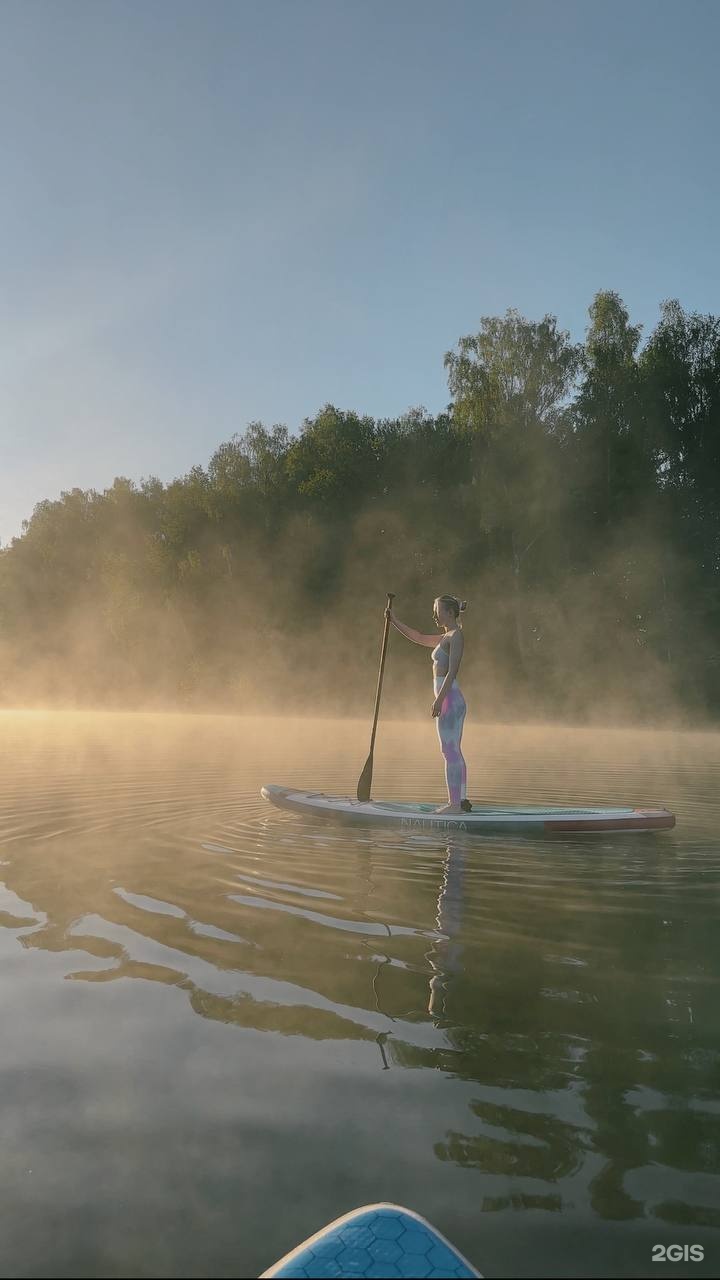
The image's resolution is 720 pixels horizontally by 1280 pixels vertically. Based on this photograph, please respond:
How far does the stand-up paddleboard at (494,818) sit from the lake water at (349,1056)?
0.93 meters

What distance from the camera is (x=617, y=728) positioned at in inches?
1394

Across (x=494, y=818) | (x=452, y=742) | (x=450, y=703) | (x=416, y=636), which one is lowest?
(x=494, y=818)

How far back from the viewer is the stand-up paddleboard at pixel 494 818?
25.0ft

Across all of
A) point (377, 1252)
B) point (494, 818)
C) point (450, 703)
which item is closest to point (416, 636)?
point (450, 703)

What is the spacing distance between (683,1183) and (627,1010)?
1.25 m

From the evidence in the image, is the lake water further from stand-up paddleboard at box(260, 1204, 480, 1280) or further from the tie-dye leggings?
the tie-dye leggings

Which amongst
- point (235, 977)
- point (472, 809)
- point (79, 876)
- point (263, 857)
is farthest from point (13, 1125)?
point (472, 809)

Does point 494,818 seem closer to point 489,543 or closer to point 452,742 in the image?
point 452,742

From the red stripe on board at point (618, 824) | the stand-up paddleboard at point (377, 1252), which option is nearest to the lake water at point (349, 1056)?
the stand-up paddleboard at point (377, 1252)

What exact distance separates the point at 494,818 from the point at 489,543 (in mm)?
33344

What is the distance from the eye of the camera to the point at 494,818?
7.68 meters

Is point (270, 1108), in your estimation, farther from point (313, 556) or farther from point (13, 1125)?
point (313, 556)

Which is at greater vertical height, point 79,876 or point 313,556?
point 313,556

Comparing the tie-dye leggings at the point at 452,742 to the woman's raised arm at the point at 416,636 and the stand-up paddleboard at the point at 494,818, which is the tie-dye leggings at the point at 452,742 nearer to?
the stand-up paddleboard at the point at 494,818
